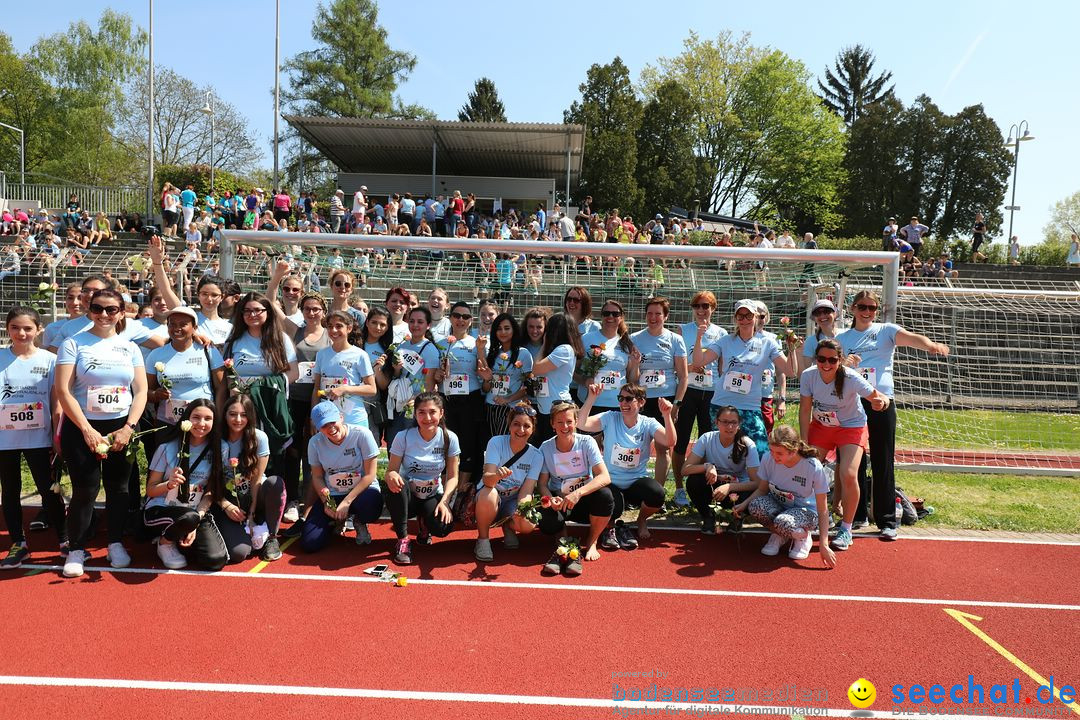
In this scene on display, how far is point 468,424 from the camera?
631 centimetres

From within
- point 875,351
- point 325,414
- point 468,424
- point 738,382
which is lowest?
point 468,424

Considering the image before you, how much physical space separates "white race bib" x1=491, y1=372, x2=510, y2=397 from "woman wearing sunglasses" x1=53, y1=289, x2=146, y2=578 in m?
2.61

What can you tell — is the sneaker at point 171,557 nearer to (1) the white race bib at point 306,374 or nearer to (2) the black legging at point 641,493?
(1) the white race bib at point 306,374

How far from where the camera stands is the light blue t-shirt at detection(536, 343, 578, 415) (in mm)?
6055

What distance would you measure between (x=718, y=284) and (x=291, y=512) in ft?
20.7

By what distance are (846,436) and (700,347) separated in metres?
1.40

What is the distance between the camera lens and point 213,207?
2173 cm

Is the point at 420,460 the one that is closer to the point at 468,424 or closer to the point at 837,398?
the point at 468,424

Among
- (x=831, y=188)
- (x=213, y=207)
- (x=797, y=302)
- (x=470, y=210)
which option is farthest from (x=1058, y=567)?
(x=831, y=188)

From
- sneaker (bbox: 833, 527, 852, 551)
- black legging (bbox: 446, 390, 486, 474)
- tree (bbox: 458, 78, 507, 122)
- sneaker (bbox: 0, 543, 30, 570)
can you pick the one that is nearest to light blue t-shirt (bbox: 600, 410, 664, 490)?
black legging (bbox: 446, 390, 486, 474)

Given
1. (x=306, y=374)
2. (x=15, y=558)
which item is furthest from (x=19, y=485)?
(x=306, y=374)

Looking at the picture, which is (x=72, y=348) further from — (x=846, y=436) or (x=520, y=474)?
(x=846, y=436)

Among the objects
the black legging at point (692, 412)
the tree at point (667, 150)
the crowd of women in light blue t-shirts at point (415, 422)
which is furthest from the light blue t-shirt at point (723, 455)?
the tree at point (667, 150)

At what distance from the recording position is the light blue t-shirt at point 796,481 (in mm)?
5598
